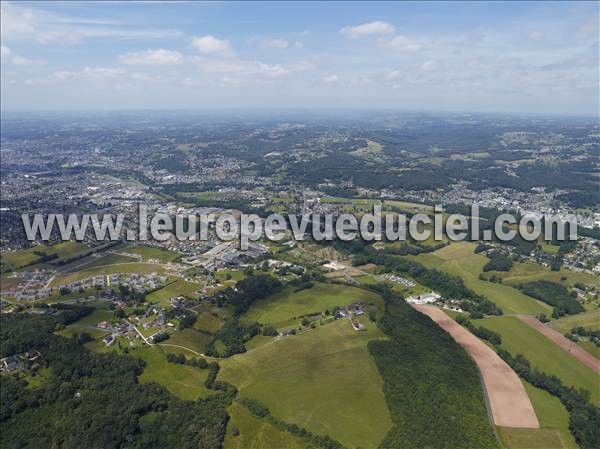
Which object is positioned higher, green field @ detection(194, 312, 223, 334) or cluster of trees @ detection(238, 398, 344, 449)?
green field @ detection(194, 312, 223, 334)

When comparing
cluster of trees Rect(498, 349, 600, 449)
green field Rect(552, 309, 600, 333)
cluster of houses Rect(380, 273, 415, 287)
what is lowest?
cluster of trees Rect(498, 349, 600, 449)

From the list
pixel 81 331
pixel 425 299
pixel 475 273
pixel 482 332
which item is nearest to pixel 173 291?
pixel 81 331

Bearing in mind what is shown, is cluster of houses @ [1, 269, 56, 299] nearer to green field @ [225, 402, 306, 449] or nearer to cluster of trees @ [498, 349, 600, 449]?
green field @ [225, 402, 306, 449]

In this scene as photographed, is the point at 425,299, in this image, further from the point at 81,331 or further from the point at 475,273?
the point at 81,331

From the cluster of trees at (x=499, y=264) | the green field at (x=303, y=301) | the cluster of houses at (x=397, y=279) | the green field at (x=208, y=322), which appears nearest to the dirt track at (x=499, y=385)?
the green field at (x=303, y=301)

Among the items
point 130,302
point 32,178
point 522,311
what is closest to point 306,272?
point 130,302

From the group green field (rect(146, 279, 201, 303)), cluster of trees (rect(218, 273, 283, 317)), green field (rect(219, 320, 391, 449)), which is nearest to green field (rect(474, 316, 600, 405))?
green field (rect(219, 320, 391, 449))
